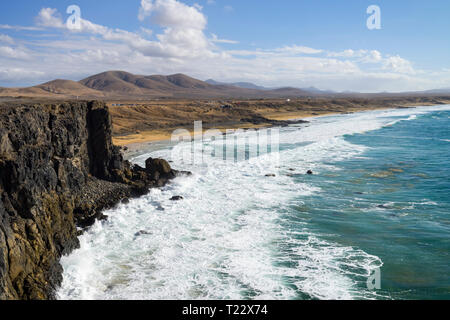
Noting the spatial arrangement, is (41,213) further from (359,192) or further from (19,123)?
(359,192)

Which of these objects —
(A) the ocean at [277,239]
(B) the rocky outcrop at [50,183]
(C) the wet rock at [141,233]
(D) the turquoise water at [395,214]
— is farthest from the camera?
(C) the wet rock at [141,233]

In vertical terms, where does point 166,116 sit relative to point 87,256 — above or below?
above

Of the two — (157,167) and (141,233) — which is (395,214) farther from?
(157,167)

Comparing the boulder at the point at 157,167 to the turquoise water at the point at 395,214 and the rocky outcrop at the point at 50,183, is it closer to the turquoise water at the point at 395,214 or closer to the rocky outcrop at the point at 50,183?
the rocky outcrop at the point at 50,183

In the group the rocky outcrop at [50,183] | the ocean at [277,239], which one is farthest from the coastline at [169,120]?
the ocean at [277,239]
